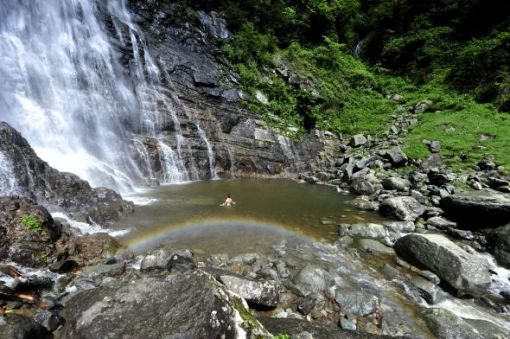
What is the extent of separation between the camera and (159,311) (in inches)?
160

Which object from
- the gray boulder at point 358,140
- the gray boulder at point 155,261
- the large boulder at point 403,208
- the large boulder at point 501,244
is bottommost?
the large boulder at point 501,244

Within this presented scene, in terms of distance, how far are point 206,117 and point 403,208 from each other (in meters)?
15.0

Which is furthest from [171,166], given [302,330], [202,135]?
[302,330]

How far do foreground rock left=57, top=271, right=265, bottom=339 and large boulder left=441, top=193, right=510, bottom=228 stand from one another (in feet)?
35.2

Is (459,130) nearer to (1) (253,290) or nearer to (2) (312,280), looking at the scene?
(2) (312,280)

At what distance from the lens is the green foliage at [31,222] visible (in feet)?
25.2

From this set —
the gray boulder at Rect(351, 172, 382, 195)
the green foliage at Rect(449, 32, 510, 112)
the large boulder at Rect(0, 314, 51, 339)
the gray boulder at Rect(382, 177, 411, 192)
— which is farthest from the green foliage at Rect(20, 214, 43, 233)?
the green foliage at Rect(449, 32, 510, 112)

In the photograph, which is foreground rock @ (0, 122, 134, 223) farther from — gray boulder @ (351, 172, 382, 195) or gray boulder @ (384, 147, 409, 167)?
gray boulder @ (384, 147, 409, 167)

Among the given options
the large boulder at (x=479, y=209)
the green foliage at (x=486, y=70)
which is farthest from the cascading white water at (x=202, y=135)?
the green foliage at (x=486, y=70)

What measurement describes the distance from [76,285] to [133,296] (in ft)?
9.46

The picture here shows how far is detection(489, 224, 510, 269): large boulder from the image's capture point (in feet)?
28.9

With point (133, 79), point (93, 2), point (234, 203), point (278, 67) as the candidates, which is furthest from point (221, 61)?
point (234, 203)

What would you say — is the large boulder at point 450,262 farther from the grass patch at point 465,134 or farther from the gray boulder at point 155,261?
the grass patch at point 465,134

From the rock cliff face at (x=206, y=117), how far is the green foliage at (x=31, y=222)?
10.8 meters
